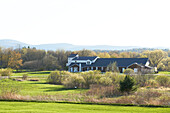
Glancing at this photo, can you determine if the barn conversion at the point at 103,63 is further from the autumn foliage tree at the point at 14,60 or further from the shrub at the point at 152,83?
the shrub at the point at 152,83

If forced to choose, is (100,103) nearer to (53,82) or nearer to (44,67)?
(53,82)

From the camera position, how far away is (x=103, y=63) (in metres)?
63.9

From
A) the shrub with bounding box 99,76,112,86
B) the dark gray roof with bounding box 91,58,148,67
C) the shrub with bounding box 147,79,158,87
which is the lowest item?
the shrub with bounding box 147,79,158,87

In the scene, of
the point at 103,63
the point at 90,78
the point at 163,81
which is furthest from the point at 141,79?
the point at 103,63

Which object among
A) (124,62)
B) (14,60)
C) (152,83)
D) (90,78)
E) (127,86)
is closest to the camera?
(127,86)

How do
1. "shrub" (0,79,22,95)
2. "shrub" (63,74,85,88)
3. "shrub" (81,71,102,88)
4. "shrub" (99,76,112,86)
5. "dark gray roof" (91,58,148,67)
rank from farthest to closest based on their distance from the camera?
"dark gray roof" (91,58,148,67), "shrub" (63,74,85,88), "shrub" (81,71,102,88), "shrub" (99,76,112,86), "shrub" (0,79,22,95)

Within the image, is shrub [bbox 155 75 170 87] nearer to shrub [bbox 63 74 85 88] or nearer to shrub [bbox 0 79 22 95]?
shrub [bbox 63 74 85 88]

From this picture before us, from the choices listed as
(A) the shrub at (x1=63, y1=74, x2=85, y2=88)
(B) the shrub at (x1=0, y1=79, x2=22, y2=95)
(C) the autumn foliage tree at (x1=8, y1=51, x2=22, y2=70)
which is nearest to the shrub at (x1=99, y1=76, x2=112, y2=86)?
(A) the shrub at (x1=63, y1=74, x2=85, y2=88)

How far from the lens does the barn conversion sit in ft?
195

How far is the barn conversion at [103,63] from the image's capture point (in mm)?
59344

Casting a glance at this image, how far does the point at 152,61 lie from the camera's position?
7488 centimetres

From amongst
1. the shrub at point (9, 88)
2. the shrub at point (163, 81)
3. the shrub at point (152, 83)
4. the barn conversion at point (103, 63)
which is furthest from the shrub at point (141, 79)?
the barn conversion at point (103, 63)

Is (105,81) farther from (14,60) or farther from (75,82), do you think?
(14,60)

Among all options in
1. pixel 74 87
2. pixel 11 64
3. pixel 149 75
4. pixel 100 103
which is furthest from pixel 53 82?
pixel 11 64
